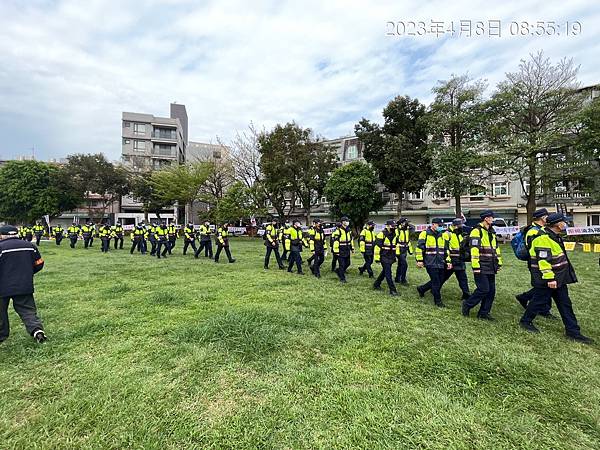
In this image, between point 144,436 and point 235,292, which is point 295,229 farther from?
point 144,436

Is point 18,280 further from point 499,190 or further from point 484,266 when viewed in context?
point 499,190

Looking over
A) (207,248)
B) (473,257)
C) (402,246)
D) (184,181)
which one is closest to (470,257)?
(473,257)

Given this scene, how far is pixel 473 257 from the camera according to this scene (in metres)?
5.43

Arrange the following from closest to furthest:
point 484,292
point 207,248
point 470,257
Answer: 1. point 484,292
2. point 470,257
3. point 207,248

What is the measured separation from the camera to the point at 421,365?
375 cm

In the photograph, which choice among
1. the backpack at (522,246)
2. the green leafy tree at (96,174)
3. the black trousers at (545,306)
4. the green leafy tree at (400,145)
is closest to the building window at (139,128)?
the green leafy tree at (96,174)

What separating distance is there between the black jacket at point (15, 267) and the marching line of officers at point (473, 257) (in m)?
6.23

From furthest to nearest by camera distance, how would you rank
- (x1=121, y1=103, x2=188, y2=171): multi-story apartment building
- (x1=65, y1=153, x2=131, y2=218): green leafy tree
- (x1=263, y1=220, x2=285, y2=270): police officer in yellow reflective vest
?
(x1=121, y1=103, x2=188, y2=171): multi-story apartment building, (x1=65, y1=153, x2=131, y2=218): green leafy tree, (x1=263, y1=220, x2=285, y2=270): police officer in yellow reflective vest

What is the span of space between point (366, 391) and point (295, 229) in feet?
25.2

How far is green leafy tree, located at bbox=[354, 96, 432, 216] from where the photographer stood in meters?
22.9

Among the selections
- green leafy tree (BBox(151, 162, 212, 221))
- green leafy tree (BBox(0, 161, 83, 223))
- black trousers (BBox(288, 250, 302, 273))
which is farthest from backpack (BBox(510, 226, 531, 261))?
green leafy tree (BBox(0, 161, 83, 223))

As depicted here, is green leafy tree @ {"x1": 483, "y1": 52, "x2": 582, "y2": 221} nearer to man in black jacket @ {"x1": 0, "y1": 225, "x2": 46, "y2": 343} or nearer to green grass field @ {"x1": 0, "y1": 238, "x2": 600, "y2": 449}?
green grass field @ {"x1": 0, "y1": 238, "x2": 600, "y2": 449}

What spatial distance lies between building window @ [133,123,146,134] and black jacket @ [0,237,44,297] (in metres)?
45.2

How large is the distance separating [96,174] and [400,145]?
2913cm
